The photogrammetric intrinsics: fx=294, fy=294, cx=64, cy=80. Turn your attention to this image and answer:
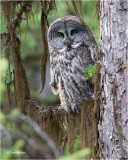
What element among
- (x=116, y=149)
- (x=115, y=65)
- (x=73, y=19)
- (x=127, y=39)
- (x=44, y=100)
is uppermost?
(x=73, y=19)

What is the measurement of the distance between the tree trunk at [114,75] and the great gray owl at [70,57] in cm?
90

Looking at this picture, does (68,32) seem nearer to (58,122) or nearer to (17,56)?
(17,56)

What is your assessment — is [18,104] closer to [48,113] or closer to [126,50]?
[48,113]

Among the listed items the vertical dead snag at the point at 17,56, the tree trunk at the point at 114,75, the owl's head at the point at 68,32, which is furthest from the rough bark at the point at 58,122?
the owl's head at the point at 68,32

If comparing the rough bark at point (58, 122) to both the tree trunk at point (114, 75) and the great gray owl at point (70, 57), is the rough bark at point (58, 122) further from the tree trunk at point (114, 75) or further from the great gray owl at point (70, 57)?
the tree trunk at point (114, 75)

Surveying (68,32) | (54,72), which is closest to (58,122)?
(54,72)

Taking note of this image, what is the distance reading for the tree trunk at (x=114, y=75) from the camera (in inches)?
94.7

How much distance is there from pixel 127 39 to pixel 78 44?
1322 millimetres

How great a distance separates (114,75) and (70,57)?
48.0 inches

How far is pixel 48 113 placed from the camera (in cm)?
314

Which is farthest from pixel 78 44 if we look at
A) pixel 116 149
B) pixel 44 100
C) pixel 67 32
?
pixel 44 100

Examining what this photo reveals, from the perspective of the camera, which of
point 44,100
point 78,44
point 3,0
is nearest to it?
point 3,0

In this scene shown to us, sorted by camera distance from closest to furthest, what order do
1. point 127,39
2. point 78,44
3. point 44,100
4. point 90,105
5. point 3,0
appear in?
point 127,39, point 90,105, point 3,0, point 78,44, point 44,100

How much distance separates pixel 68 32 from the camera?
3744mm
